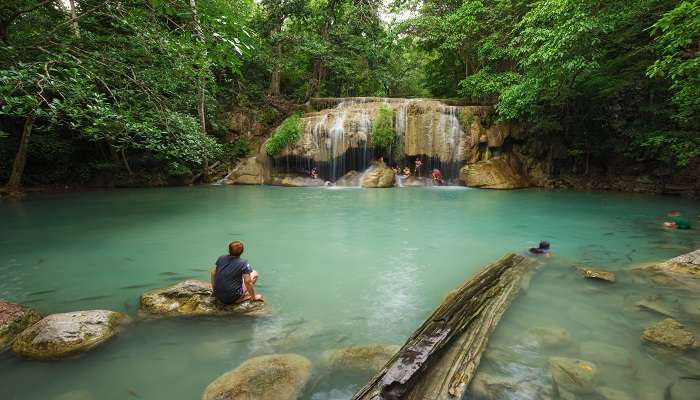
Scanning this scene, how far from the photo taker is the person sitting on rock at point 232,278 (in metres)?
4.09

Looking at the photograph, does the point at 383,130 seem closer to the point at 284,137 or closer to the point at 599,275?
the point at 284,137

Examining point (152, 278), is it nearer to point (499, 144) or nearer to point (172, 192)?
point (172, 192)

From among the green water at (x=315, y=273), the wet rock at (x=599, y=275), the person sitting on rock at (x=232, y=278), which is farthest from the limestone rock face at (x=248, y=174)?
the wet rock at (x=599, y=275)

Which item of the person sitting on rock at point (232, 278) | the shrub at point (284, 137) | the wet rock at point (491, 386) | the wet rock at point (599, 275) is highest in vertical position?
the shrub at point (284, 137)

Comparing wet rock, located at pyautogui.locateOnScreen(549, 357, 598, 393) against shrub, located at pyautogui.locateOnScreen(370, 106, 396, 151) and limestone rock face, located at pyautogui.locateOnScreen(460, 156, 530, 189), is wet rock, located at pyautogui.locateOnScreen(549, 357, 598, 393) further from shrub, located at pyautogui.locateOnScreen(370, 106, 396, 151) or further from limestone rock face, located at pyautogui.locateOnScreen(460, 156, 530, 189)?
shrub, located at pyautogui.locateOnScreen(370, 106, 396, 151)

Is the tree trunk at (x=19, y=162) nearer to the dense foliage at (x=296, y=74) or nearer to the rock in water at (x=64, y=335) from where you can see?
the dense foliage at (x=296, y=74)

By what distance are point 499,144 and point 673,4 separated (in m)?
8.60

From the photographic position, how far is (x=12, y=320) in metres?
3.52

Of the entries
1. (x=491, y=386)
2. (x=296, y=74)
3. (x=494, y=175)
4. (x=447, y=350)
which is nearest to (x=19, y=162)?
(x=296, y=74)

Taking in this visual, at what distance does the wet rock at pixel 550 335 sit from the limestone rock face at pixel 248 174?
15929mm

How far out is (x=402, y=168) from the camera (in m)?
17.9

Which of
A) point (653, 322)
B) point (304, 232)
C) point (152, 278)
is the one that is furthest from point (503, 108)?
point (152, 278)

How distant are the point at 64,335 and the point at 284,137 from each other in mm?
15091

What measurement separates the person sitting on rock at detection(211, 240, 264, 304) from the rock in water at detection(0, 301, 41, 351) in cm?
188
